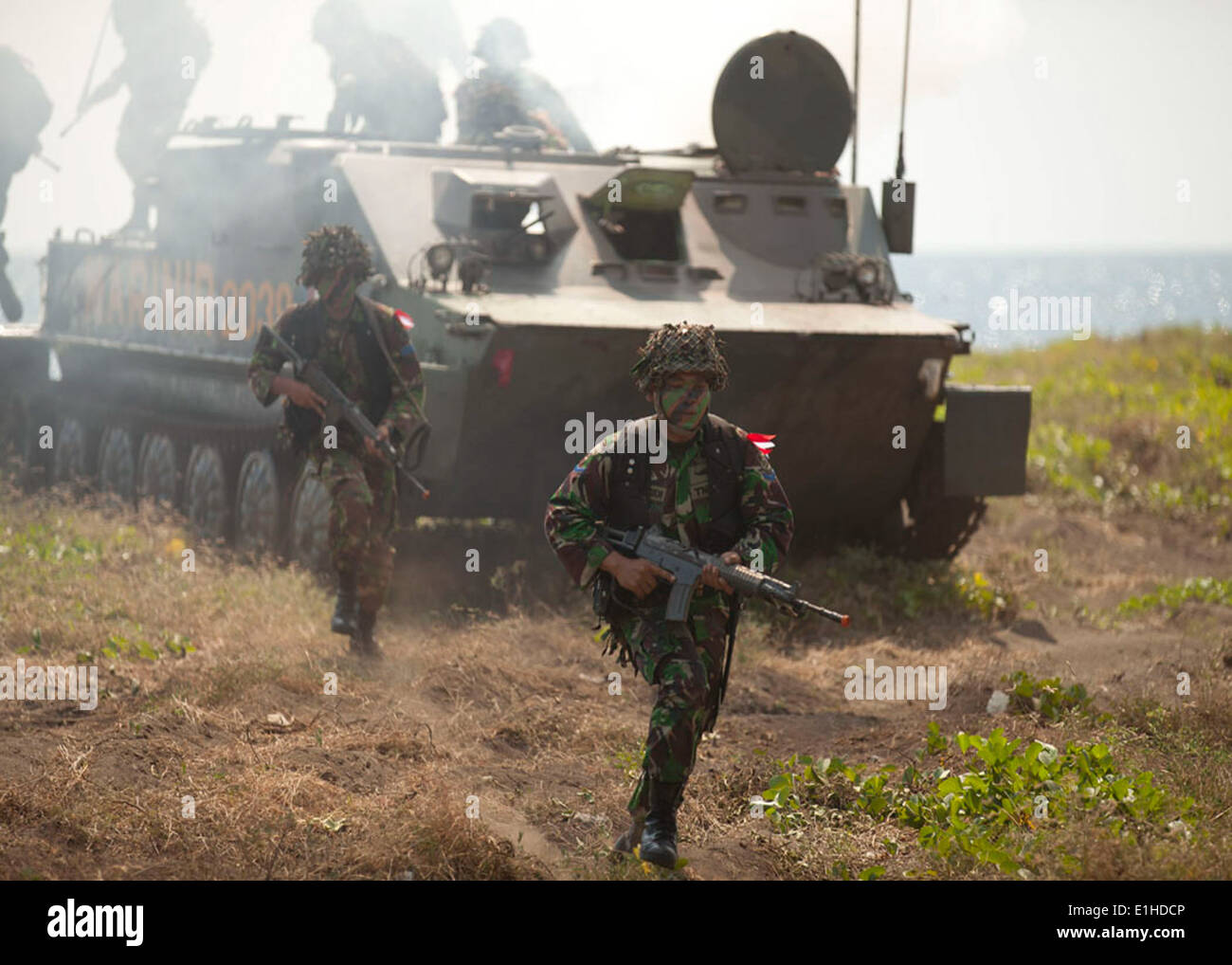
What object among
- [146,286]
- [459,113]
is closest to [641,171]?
[459,113]

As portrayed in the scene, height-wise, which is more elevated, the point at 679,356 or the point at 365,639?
the point at 679,356

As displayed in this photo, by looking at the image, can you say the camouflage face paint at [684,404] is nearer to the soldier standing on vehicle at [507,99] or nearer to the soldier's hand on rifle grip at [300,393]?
the soldier's hand on rifle grip at [300,393]

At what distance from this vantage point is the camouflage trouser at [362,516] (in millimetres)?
8422

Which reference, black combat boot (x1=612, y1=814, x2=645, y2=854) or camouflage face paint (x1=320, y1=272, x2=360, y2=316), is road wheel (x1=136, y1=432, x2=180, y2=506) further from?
black combat boot (x1=612, y1=814, x2=645, y2=854)

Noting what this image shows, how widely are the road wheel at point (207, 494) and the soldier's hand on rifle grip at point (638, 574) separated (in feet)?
22.6

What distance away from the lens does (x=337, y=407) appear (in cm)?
842

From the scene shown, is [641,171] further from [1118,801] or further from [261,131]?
[1118,801]

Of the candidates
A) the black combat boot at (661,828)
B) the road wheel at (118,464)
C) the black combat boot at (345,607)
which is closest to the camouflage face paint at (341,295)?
the black combat boot at (345,607)

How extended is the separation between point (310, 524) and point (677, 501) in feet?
17.2

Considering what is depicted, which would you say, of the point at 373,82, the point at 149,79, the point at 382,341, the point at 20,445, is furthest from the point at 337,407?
the point at 20,445

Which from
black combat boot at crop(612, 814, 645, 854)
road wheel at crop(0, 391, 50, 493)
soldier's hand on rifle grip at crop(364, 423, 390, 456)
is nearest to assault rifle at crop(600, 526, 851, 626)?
black combat boot at crop(612, 814, 645, 854)

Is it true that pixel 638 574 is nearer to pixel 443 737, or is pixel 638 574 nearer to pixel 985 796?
pixel 985 796
